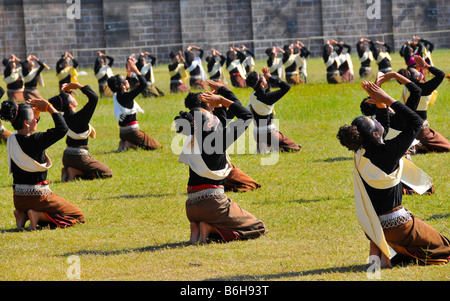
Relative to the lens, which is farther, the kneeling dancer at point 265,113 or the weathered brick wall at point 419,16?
the weathered brick wall at point 419,16

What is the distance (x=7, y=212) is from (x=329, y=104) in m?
12.0

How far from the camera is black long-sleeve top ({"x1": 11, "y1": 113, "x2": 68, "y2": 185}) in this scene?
792 cm

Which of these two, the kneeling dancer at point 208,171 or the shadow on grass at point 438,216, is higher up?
the kneeling dancer at point 208,171

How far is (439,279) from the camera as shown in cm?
582

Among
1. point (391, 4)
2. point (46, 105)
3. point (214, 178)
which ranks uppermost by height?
point (391, 4)

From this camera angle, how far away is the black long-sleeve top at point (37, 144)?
7918 mm

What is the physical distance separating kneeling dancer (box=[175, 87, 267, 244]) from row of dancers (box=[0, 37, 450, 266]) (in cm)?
1

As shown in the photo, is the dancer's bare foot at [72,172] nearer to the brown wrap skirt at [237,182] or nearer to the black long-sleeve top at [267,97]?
the brown wrap skirt at [237,182]

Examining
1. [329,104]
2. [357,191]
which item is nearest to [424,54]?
[329,104]

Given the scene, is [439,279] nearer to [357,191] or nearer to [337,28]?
[357,191]

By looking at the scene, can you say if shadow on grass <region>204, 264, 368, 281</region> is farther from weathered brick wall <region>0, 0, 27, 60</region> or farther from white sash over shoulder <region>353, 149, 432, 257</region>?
weathered brick wall <region>0, 0, 27, 60</region>

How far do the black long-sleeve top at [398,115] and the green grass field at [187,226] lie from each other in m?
1.03

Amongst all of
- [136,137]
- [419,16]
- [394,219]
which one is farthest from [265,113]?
[419,16]

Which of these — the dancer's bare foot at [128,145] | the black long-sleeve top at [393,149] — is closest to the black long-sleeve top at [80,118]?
the dancer's bare foot at [128,145]
